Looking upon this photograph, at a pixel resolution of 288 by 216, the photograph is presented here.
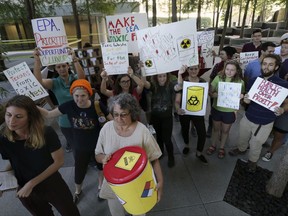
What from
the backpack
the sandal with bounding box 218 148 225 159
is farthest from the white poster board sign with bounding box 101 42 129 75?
the sandal with bounding box 218 148 225 159

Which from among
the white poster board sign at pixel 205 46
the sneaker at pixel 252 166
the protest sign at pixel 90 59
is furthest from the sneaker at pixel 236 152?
the protest sign at pixel 90 59

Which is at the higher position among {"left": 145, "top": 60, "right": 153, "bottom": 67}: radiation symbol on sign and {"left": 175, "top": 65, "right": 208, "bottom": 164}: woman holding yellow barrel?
Result: {"left": 145, "top": 60, "right": 153, "bottom": 67}: radiation symbol on sign

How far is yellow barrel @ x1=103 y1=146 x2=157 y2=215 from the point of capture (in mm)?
1545

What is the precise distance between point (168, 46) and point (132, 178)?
2.00 meters

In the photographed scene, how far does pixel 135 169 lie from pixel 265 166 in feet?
9.28

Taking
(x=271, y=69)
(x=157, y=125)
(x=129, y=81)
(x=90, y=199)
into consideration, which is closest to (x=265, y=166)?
(x=271, y=69)

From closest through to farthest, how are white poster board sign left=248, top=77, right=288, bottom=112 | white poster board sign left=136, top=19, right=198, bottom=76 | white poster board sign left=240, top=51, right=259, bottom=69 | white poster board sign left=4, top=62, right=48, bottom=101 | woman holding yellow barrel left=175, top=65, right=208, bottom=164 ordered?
white poster board sign left=248, top=77, right=288, bottom=112 < white poster board sign left=4, top=62, right=48, bottom=101 < white poster board sign left=136, top=19, right=198, bottom=76 < woman holding yellow barrel left=175, top=65, right=208, bottom=164 < white poster board sign left=240, top=51, right=259, bottom=69

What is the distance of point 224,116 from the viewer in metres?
3.24

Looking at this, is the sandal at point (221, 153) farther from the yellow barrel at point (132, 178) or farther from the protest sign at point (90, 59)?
the protest sign at point (90, 59)

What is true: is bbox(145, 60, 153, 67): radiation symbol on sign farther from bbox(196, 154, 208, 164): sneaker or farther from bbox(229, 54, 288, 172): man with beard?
bbox(196, 154, 208, 164): sneaker

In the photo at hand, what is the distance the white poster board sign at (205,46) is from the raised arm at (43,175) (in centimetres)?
294

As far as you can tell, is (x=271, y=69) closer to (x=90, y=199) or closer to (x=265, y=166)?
(x=265, y=166)

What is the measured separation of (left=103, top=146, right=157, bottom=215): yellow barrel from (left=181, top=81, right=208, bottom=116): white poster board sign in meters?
1.54

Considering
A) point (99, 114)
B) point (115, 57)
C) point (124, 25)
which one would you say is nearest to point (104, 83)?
point (115, 57)
